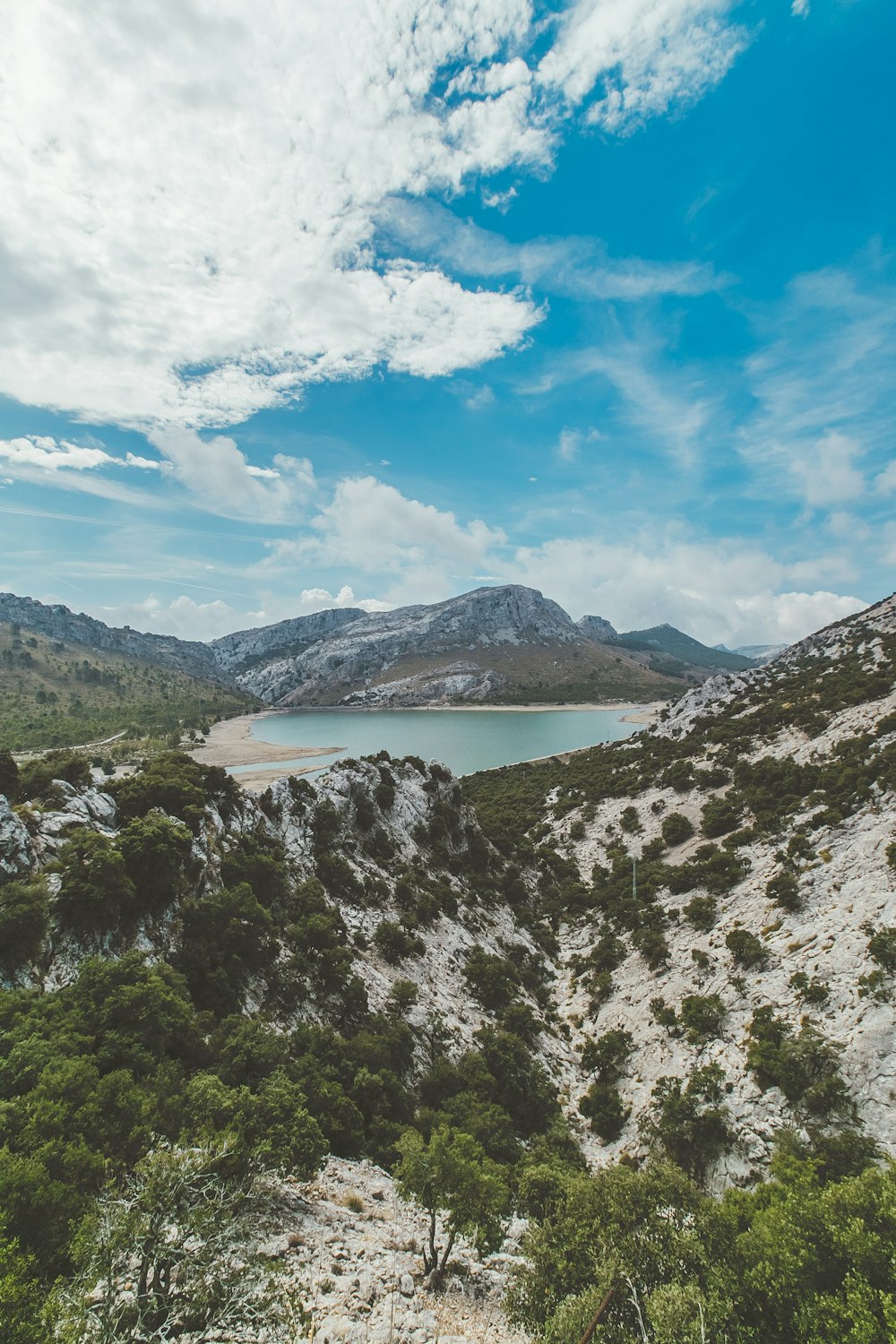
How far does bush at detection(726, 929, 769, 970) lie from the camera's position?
26.6 meters

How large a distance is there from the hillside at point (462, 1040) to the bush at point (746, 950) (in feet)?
0.75

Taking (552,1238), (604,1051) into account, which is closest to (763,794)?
(604,1051)

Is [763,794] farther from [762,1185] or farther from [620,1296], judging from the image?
[620,1296]

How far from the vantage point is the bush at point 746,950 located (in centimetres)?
2659

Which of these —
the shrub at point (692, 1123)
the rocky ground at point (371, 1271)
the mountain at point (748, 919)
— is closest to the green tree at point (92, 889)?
the rocky ground at point (371, 1271)

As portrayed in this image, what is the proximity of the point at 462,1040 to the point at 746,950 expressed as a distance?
15.7m

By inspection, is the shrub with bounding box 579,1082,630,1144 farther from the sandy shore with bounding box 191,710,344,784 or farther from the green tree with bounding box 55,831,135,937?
the sandy shore with bounding box 191,710,344,784

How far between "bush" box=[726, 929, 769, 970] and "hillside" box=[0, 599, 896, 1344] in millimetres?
228

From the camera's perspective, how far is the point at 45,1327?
8.21 metres

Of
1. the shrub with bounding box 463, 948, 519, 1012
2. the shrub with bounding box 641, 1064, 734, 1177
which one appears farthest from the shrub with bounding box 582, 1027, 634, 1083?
the shrub with bounding box 463, 948, 519, 1012

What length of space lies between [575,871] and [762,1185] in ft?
117

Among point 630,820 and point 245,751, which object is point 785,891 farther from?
point 245,751

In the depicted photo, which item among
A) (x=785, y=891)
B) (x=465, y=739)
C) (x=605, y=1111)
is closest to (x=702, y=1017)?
(x=605, y=1111)

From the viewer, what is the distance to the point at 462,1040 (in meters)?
26.9
